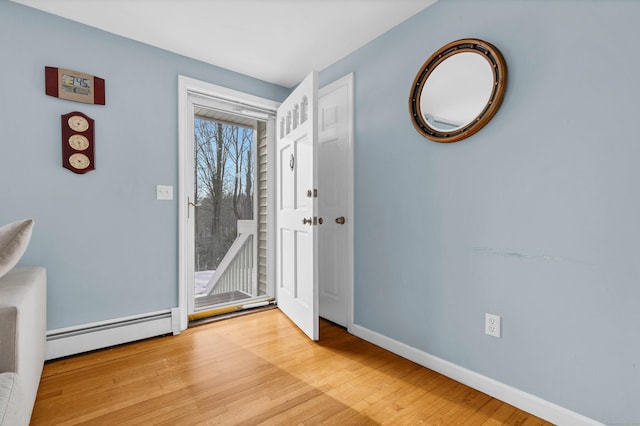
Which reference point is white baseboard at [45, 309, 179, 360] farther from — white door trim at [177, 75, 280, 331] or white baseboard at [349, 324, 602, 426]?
white baseboard at [349, 324, 602, 426]

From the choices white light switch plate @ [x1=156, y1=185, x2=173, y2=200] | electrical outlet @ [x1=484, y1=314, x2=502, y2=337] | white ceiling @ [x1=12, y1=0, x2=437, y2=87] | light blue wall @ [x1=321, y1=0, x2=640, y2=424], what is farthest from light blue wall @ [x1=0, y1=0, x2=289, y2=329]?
electrical outlet @ [x1=484, y1=314, x2=502, y2=337]

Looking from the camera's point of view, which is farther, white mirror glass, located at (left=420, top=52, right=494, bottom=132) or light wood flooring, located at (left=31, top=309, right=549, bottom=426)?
white mirror glass, located at (left=420, top=52, right=494, bottom=132)

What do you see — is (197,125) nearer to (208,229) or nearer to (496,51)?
(208,229)

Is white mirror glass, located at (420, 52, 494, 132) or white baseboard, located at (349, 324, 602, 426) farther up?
white mirror glass, located at (420, 52, 494, 132)

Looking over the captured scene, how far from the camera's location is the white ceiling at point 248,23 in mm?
1948

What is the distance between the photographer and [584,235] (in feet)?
4.39

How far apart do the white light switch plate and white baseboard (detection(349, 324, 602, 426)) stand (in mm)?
1895

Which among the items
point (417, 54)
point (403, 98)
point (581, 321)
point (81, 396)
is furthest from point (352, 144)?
point (81, 396)

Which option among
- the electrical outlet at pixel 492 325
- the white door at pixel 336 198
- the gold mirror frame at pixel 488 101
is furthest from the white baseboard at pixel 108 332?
the gold mirror frame at pixel 488 101

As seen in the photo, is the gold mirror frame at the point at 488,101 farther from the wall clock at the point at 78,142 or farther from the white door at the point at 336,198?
the wall clock at the point at 78,142

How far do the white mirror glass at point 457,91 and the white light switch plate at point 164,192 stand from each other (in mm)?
1959

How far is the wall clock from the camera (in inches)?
81.8

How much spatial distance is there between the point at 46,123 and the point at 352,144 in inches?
81.7

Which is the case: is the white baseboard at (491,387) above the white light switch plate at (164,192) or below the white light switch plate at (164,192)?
below
